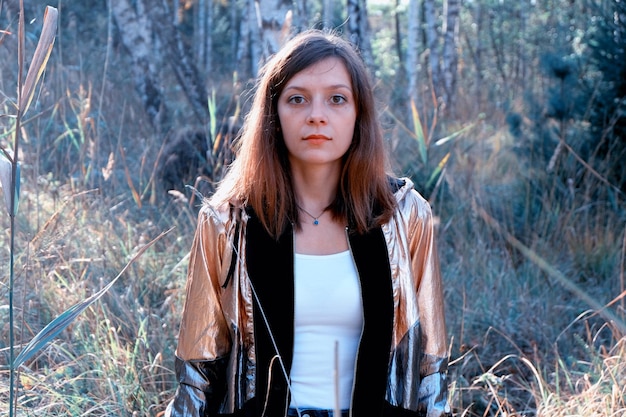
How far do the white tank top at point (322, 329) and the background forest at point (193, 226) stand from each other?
16.4 inches

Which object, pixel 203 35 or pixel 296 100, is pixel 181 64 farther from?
pixel 203 35

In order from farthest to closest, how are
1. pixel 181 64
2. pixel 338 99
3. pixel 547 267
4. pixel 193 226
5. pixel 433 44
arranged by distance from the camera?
1. pixel 433 44
2. pixel 181 64
3. pixel 547 267
4. pixel 193 226
5. pixel 338 99

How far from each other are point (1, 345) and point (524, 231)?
10.7 ft

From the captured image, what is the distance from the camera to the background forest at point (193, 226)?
270 cm

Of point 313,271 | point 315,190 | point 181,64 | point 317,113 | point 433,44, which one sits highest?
point 433,44

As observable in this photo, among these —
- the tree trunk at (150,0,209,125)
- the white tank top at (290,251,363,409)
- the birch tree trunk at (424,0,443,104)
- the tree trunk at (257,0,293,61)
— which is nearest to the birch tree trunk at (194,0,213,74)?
the birch tree trunk at (424,0,443,104)

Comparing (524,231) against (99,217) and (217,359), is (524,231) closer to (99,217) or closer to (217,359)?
(99,217)

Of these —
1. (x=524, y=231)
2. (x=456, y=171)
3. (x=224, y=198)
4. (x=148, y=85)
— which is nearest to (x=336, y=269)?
(x=224, y=198)

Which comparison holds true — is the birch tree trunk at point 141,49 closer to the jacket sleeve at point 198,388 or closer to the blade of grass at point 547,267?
the blade of grass at point 547,267

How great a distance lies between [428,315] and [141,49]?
18.4 ft

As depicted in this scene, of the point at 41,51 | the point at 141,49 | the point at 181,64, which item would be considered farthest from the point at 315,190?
the point at 141,49

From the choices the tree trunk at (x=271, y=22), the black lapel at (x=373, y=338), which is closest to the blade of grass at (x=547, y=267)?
the tree trunk at (x=271, y=22)

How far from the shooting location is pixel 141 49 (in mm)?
7043

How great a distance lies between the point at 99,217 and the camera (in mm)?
3854
